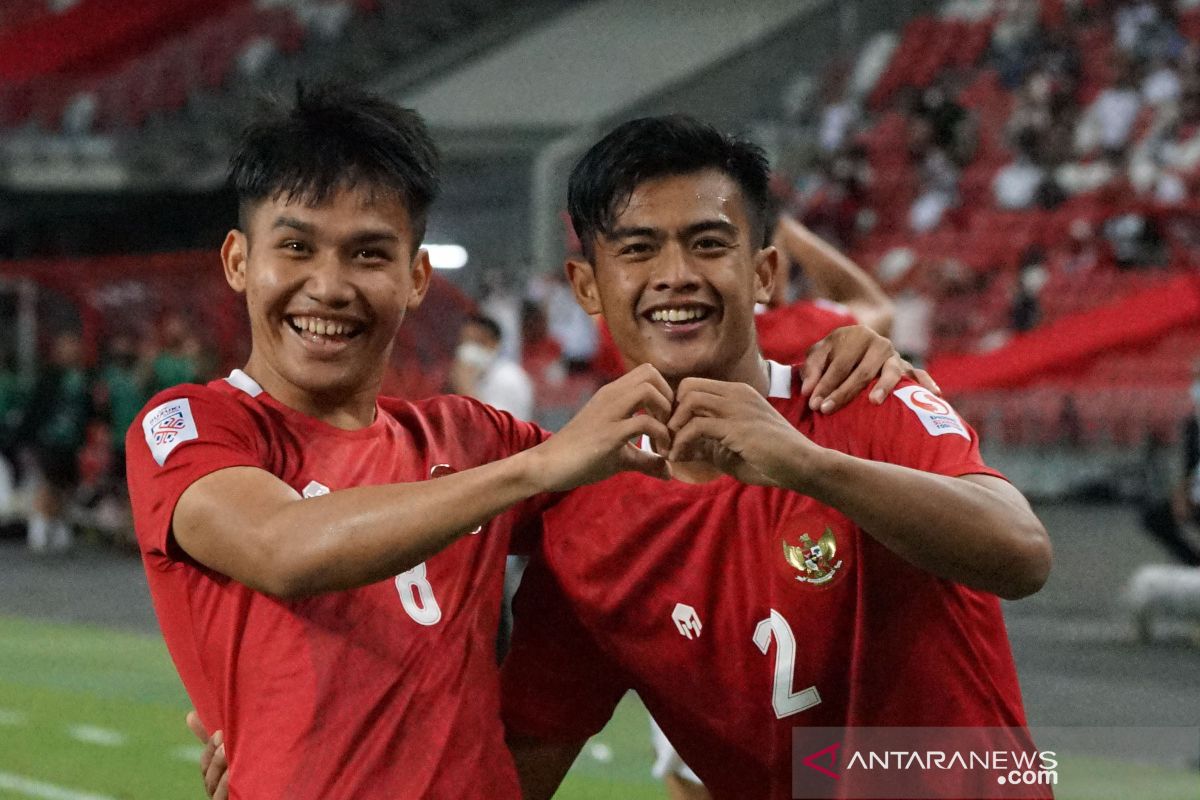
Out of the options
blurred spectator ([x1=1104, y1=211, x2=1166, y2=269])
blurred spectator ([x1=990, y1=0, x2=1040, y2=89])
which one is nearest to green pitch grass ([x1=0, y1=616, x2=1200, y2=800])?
blurred spectator ([x1=1104, y1=211, x2=1166, y2=269])

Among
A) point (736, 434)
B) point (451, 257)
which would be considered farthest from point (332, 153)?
point (451, 257)

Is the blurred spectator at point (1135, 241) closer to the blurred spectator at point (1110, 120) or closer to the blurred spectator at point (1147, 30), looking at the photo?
the blurred spectator at point (1110, 120)

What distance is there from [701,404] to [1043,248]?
1454 cm

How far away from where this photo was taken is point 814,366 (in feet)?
10.3

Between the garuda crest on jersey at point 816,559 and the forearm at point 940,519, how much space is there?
0.35 meters

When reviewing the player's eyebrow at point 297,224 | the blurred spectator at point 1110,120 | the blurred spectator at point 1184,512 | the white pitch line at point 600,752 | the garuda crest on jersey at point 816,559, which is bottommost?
the garuda crest on jersey at point 816,559

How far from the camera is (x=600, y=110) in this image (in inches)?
982

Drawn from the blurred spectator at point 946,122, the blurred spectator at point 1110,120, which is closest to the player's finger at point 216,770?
the blurred spectator at point 1110,120

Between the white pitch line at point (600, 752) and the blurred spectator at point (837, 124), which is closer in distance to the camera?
the white pitch line at point (600, 752)

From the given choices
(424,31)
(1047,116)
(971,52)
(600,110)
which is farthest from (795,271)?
(424,31)

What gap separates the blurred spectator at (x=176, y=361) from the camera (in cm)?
1565

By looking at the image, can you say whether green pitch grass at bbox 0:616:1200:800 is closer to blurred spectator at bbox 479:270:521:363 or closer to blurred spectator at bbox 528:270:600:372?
blurred spectator at bbox 479:270:521:363

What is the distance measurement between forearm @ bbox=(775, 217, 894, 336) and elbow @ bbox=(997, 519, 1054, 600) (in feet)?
10.0

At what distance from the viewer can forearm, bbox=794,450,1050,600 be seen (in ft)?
8.32
